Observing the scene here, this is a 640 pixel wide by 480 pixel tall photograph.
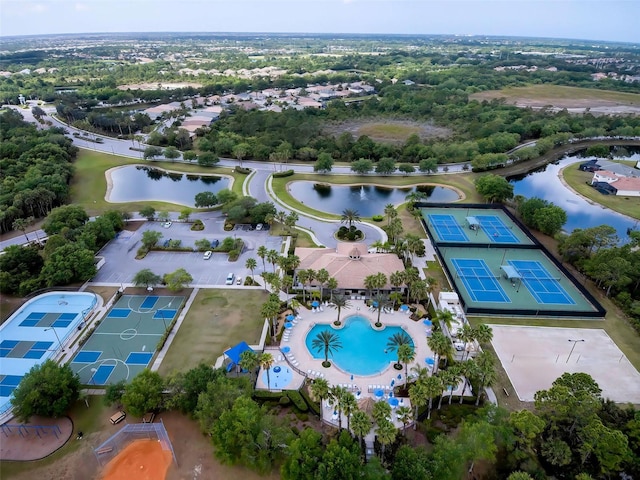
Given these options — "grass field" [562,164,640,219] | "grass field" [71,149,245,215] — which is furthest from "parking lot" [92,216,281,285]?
"grass field" [562,164,640,219]

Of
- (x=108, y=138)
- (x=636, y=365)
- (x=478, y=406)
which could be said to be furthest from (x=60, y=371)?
(x=108, y=138)

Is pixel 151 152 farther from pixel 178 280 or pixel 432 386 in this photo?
pixel 432 386

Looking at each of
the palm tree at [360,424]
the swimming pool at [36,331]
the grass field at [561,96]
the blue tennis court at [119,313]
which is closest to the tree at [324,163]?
the blue tennis court at [119,313]

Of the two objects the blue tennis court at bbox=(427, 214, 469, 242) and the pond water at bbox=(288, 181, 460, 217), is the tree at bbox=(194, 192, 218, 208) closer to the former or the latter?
the pond water at bbox=(288, 181, 460, 217)

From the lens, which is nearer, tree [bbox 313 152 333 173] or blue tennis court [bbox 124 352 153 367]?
blue tennis court [bbox 124 352 153 367]

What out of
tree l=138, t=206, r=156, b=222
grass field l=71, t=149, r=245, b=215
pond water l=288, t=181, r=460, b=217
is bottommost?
pond water l=288, t=181, r=460, b=217

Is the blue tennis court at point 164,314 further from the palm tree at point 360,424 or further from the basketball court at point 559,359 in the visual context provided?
the basketball court at point 559,359

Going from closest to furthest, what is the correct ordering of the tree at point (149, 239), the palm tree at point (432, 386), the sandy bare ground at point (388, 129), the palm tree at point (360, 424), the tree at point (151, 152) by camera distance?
the palm tree at point (360, 424) < the palm tree at point (432, 386) < the tree at point (149, 239) < the tree at point (151, 152) < the sandy bare ground at point (388, 129)
